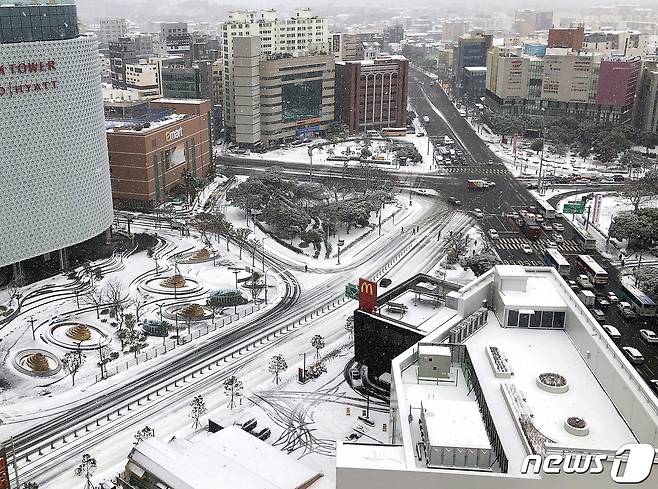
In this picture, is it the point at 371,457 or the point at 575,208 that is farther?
the point at 575,208

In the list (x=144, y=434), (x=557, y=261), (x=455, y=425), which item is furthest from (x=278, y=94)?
(x=455, y=425)

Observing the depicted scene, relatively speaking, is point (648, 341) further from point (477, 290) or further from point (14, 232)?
point (14, 232)

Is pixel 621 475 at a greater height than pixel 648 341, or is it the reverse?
pixel 621 475

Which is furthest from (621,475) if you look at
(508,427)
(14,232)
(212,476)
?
(14,232)

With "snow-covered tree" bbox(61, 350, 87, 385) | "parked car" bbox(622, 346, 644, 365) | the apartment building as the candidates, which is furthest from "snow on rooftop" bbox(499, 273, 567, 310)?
the apartment building

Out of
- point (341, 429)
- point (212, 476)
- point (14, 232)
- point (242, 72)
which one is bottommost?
point (341, 429)

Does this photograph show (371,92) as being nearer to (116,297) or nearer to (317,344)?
(116,297)

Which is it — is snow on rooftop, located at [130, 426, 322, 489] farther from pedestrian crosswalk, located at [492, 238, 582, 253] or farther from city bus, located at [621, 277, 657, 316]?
pedestrian crosswalk, located at [492, 238, 582, 253]
